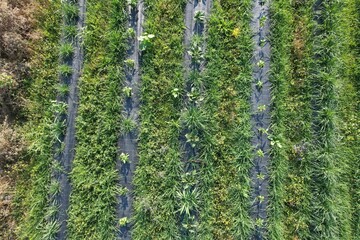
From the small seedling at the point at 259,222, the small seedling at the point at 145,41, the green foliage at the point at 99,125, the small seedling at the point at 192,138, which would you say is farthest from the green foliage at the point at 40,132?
the small seedling at the point at 259,222

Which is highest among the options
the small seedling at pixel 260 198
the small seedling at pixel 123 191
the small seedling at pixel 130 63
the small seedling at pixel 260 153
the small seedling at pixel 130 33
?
the small seedling at pixel 130 33

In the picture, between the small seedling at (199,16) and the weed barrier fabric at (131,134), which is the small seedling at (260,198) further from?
the small seedling at (199,16)

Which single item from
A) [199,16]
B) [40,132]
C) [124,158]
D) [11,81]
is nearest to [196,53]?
[199,16]

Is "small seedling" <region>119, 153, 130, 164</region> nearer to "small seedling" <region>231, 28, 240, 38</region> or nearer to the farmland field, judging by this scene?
the farmland field

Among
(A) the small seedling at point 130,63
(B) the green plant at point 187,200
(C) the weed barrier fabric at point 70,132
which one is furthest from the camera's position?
(A) the small seedling at point 130,63

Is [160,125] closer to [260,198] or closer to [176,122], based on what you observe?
[176,122]

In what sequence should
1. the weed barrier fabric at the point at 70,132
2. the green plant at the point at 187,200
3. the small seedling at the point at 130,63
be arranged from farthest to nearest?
the small seedling at the point at 130,63 < the weed barrier fabric at the point at 70,132 < the green plant at the point at 187,200
